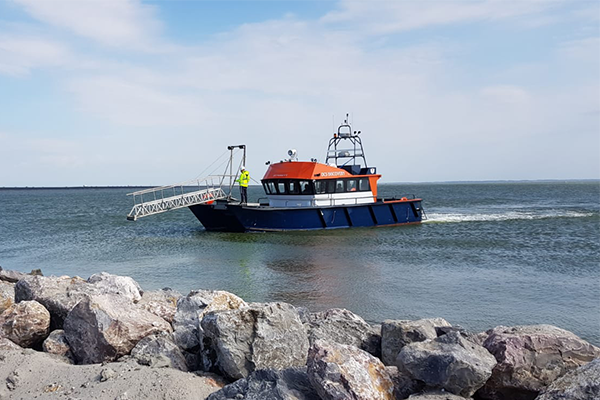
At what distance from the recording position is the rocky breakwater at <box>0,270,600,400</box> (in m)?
3.78

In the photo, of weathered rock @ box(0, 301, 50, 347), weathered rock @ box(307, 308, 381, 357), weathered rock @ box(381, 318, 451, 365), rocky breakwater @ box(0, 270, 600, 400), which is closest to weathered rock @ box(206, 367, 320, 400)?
rocky breakwater @ box(0, 270, 600, 400)

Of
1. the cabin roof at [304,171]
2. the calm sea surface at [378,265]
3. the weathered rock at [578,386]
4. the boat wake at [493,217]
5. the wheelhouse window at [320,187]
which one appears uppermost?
the cabin roof at [304,171]

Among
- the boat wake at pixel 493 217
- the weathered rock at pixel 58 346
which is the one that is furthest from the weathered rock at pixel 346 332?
the boat wake at pixel 493 217

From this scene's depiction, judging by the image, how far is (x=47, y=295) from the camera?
616cm

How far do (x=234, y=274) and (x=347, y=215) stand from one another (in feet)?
31.4

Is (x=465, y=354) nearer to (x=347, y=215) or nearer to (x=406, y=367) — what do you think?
(x=406, y=367)

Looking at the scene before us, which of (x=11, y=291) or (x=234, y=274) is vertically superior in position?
(x=11, y=291)

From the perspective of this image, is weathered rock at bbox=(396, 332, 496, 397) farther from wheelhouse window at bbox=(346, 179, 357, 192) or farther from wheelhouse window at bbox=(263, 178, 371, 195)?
wheelhouse window at bbox=(346, 179, 357, 192)

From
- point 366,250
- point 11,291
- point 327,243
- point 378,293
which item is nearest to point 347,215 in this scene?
point 327,243

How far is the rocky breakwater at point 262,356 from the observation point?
12.4ft

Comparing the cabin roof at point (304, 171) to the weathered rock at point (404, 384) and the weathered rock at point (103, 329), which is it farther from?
the weathered rock at point (404, 384)

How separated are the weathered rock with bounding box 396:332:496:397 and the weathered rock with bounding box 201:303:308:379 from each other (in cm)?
100

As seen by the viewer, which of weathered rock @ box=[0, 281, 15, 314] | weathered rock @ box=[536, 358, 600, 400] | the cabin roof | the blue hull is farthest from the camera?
the cabin roof

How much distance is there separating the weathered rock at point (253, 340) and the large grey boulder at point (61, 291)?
1.62 m
